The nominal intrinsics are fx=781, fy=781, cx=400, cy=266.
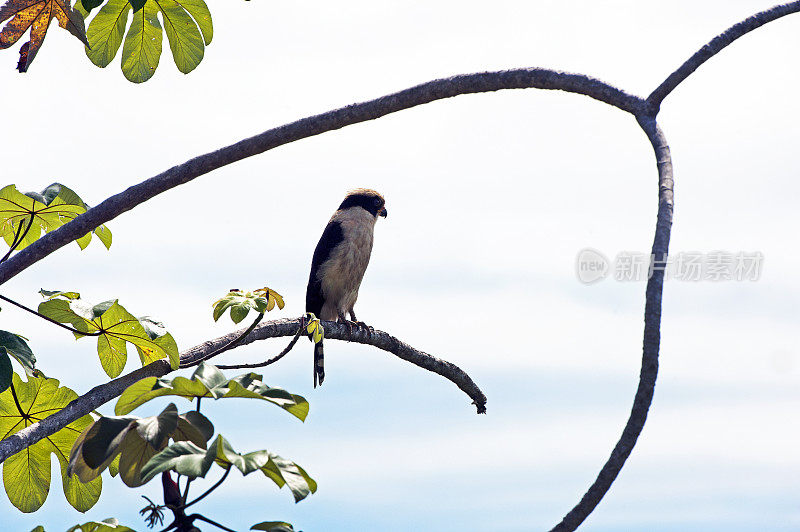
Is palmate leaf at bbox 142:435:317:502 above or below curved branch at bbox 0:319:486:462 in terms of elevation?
below

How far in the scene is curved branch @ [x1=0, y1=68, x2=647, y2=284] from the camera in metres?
2.85

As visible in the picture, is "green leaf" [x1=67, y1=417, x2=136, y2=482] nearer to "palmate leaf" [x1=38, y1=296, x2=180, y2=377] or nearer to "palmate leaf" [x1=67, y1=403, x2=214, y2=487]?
"palmate leaf" [x1=67, y1=403, x2=214, y2=487]

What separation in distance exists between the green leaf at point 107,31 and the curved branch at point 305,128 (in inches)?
38.6

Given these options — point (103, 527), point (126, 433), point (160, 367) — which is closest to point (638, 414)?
point (126, 433)

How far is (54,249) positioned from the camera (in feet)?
9.85

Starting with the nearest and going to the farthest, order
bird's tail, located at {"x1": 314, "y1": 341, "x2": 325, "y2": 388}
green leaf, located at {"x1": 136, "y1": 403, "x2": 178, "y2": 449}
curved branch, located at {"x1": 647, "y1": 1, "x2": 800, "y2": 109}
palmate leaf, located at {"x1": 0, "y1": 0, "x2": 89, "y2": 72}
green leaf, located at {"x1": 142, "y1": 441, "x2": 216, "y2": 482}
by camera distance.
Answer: green leaf, located at {"x1": 142, "y1": 441, "x2": 216, "y2": 482} → green leaf, located at {"x1": 136, "y1": 403, "x2": 178, "y2": 449} → curved branch, located at {"x1": 647, "y1": 1, "x2": 800, "y2": 109} → palmate leaf, located at {"x1": 0, "y1": 0, "x2": 89, "y2": 72} → bird's tail, located at {"x1": 314, "y1": 341, "x2": 325, "y2": 388}

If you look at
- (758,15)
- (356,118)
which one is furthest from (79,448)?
(758,15)

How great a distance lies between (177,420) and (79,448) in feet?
1.07

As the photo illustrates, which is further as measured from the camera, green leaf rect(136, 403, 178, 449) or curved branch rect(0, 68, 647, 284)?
curved branch rect(0, 68, 647, 284)

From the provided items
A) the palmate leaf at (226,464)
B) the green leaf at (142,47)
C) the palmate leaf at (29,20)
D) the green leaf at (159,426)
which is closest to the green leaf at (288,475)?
the palmate leaf at (226,464)

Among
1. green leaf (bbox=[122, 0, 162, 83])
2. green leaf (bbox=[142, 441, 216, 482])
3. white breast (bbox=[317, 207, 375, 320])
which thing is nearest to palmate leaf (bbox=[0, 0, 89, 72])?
green leaf (bbox=[122, 0, 162, 83])

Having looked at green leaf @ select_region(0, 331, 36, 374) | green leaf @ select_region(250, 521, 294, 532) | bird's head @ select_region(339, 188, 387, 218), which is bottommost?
green leaf @ select_region(250, 521, 294, 532)

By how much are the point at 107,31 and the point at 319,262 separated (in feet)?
10.6

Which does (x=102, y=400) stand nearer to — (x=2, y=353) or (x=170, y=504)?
(x=2, y=353)
